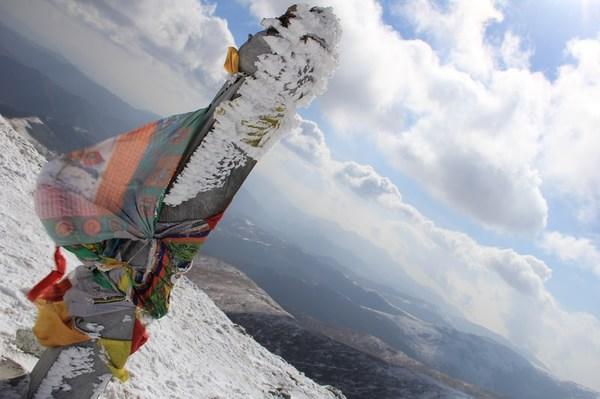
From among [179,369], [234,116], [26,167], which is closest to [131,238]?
[234,116]

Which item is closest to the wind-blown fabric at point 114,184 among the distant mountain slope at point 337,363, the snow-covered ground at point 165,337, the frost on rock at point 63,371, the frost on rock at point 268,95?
the frost on rock at point 268,95

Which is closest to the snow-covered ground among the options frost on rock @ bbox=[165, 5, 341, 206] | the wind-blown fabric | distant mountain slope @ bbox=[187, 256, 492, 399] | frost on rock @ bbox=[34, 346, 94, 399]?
frost on rock @ bbox=[34, 346, 94, 399]

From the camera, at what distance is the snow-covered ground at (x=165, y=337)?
6.77 meters

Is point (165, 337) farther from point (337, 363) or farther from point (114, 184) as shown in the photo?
point (337, 363)

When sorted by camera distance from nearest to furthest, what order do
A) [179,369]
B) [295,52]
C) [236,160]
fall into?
[295,52]
[236,160]
[179,369]

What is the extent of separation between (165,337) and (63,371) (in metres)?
9.18

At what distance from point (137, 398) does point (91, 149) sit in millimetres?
4312

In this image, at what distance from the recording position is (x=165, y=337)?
41.1ft

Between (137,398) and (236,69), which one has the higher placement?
(236,69)

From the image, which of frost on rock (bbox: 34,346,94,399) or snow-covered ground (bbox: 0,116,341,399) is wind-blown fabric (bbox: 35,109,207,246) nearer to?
frost on rock (bbox: 34,346,94,399)

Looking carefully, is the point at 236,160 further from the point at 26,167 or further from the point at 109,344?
the point at 26,167

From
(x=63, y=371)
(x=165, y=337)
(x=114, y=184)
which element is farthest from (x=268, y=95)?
(x=165, y=337)

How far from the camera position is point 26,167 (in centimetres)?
1980

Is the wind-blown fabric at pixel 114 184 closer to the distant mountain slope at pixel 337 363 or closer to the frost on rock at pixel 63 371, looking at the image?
the frost on rock at pixel 63 371
